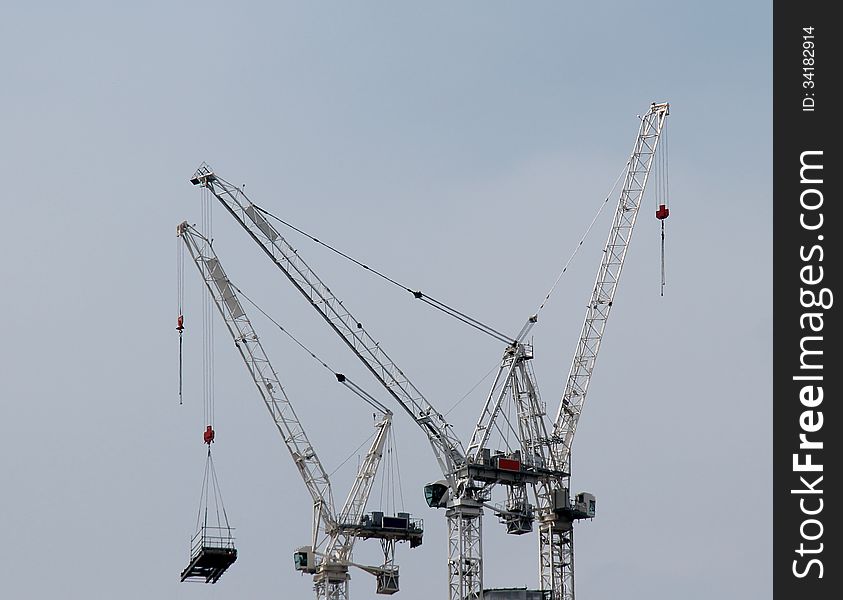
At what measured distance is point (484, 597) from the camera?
19712cm
